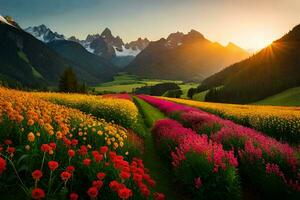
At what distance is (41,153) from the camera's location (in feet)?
23.2

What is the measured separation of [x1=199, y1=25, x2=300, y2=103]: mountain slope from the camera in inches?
3750

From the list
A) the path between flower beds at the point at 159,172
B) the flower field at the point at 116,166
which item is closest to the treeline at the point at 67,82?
the path between flower beds at the point at 159,172

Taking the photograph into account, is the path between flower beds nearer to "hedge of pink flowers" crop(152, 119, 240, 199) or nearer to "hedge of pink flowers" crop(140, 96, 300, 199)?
"hedge of pink flowers" crop(152, 119, 240, 199)

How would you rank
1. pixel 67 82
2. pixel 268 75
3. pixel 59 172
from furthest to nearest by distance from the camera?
pixel 268 75
pixel 67 82
pixel 59 172

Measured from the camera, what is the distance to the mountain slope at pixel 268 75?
313ft

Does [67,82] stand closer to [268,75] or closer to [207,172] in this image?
[268,75]

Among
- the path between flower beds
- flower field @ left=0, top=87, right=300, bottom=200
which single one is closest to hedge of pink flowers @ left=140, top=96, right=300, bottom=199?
flower field @ left=0, top=87, right=300, bottom=200

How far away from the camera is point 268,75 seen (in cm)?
10256

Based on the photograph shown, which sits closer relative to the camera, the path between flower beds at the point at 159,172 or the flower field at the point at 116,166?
the flower field at the point at 116,166

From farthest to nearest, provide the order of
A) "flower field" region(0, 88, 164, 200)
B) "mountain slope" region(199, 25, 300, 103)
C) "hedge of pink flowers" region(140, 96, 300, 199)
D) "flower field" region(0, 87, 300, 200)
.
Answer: "mountain slope" region(199, 25, 300, 103)
"hedge of pink flowers" region(140, 96, 300, 199)
"flower field" region(0, 87, 300, 200)
"flower field" region(0, 88, 164, 200)

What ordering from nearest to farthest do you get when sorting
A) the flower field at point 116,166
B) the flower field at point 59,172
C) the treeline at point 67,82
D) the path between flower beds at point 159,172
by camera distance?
the flower field at point 59,172 → the flower field at point 116,166 → the path between flower beds at point 159,172 → the treeline at point 67,82

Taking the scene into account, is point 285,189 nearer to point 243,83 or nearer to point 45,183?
point 45,183

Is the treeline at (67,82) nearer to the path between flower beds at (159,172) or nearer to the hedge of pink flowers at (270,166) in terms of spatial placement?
the path between flower beds at (159,172)

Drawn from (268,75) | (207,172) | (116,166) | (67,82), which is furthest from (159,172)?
(268,75)
